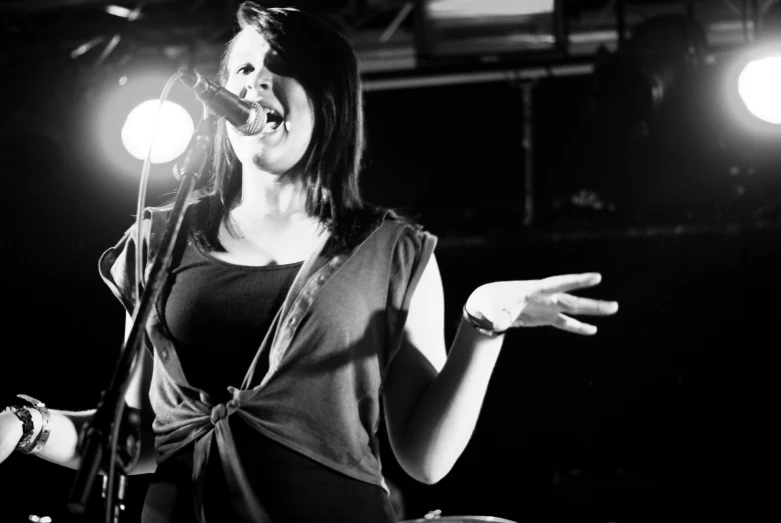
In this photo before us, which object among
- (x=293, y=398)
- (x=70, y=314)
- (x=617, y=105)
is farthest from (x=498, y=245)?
(x=293, y=398)

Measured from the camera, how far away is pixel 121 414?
123cm

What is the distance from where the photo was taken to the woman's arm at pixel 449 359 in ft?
4.48

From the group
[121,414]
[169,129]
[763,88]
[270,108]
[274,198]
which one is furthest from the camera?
[763,88]

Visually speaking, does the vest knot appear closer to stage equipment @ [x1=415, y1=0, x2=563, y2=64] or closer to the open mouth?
the open mouth

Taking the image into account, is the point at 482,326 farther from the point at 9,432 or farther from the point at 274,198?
the point at 9,432

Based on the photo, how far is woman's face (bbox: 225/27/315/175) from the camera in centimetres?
156

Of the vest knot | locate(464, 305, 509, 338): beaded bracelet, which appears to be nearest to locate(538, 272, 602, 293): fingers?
locate(464, 305, 509, 338): beaded bracelet

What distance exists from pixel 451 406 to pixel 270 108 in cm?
58

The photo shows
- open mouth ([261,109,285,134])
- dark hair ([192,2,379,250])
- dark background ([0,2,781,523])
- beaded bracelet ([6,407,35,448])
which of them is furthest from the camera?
dark background ([0,2,781,523])

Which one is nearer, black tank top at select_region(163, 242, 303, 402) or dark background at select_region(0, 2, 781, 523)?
black tank top at select_region(163, 242, 303, 402)

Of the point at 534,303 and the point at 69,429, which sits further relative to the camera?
the point at 69,429

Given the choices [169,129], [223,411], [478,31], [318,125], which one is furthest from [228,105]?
[478,31]

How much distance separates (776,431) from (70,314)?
11.5ft

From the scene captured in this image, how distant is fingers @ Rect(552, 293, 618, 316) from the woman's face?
545mm
